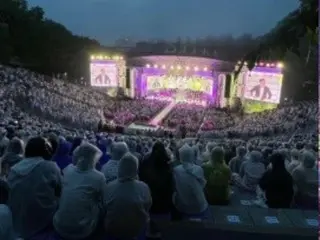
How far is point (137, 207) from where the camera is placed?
156 inches

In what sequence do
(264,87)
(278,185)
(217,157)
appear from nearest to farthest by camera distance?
(278,185) < (217,157) < (264,87)

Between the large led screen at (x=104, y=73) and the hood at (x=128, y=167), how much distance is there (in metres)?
33.6

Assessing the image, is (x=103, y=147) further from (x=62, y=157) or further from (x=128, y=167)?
(x=128, y=167)

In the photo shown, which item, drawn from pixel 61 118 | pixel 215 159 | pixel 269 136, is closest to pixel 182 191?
pixel 215 159

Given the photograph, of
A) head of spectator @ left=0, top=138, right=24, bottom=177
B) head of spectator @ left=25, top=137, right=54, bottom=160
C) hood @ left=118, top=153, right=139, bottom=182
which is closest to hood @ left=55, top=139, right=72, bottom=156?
head of spectator @ left=0, top=138, right=24, bottom=177

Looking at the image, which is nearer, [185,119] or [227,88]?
[185,119]

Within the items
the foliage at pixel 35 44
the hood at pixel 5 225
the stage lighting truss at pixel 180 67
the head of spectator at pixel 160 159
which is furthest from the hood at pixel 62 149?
the foliage at pixel 35 44

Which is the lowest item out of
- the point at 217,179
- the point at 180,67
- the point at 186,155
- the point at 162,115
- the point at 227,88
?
the point at 162,115

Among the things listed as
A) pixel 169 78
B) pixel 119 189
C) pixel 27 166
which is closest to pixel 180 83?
pixel 169 78

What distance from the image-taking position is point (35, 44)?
41.8m

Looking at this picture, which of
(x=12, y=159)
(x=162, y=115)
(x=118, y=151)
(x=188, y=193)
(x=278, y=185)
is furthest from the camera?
(x=162, y=115)

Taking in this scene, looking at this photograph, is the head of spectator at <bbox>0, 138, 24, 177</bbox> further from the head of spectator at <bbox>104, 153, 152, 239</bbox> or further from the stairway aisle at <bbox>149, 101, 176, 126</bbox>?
the stairway aisle at <bbox>149, 101, 176, 126</bbox>

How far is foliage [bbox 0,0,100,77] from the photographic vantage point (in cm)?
4128

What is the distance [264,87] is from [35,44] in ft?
69.7
